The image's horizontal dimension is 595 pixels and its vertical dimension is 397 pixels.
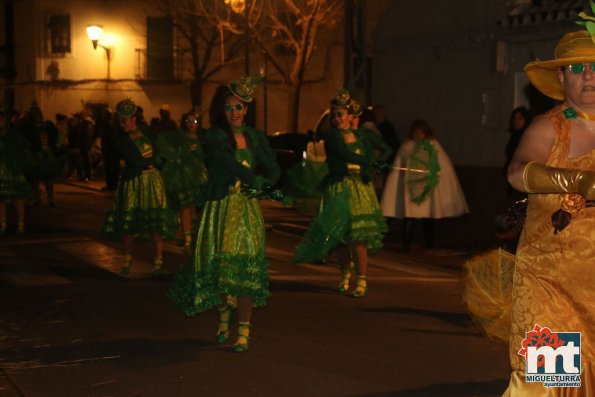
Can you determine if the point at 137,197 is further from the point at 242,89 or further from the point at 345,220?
the point at 242,89

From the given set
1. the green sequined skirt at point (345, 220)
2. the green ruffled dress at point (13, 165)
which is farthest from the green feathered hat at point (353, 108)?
the green ruffled dress at point (13, 165)

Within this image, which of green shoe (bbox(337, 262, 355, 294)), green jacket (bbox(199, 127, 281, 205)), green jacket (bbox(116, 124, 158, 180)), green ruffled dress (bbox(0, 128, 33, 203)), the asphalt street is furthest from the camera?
green ruffled dress (bbox(0, 128, 33, 203))

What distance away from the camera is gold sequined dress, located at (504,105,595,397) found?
4922mm

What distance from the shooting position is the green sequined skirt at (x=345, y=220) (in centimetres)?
1061

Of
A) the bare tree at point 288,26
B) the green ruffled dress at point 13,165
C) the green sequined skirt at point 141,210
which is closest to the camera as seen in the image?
the green sequined skirt at point 141,210

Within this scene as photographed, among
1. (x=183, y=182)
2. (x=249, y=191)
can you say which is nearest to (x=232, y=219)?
(x=249, y=191)

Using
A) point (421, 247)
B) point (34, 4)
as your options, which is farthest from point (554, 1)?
point (34, 4)

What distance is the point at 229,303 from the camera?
834cm

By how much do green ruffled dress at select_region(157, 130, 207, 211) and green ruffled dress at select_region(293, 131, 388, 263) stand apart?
3.99m

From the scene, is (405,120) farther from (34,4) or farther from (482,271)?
(34,4)

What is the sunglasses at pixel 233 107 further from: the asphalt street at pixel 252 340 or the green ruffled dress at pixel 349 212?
the green ruffled dress at pixel 349 212

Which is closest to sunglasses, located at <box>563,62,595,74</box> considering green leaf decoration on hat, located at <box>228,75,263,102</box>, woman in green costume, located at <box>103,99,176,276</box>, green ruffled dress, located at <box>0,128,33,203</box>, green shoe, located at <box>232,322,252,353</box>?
green leaf decoration on hat, located at <box>228,75,263,102</box>

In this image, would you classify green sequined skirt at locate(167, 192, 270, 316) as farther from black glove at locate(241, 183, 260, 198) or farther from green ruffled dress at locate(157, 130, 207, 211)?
green ruffled dress at locate(157, 130, 207, 211)

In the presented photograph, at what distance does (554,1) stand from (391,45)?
197 inches
